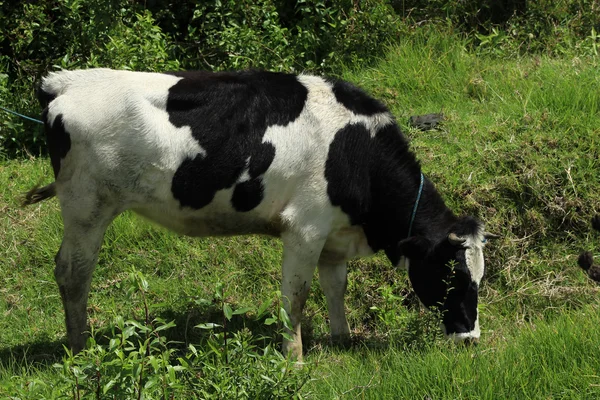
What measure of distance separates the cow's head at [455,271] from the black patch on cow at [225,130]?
117 cm

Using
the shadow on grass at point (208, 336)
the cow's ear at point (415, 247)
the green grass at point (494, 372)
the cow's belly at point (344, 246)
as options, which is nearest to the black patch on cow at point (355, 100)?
the cow's belly at point (344, 246)

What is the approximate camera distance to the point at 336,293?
22.6 feet

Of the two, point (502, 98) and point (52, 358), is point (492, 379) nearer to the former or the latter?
point (52, 358)

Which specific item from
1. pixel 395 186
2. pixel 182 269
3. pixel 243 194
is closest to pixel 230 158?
pixel 243 194

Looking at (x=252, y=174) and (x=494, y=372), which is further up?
(x=252, y=174)

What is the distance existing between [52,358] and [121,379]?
2067mm

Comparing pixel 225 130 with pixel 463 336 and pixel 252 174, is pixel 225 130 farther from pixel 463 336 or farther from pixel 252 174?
pixel 463 336

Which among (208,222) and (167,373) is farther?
(208,222)

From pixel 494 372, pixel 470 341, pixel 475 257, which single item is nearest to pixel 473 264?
pixel 475 257

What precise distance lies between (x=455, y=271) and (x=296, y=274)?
3.64ft

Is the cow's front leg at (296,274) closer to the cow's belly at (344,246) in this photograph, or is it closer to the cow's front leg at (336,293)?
the cow's belly at (344,246)

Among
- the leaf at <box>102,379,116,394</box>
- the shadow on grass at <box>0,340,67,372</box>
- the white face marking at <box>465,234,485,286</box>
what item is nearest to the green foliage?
the leaf at <box>102,379,116,394</box>

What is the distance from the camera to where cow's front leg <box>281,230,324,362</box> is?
20.9 ft

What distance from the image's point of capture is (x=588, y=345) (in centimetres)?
543
